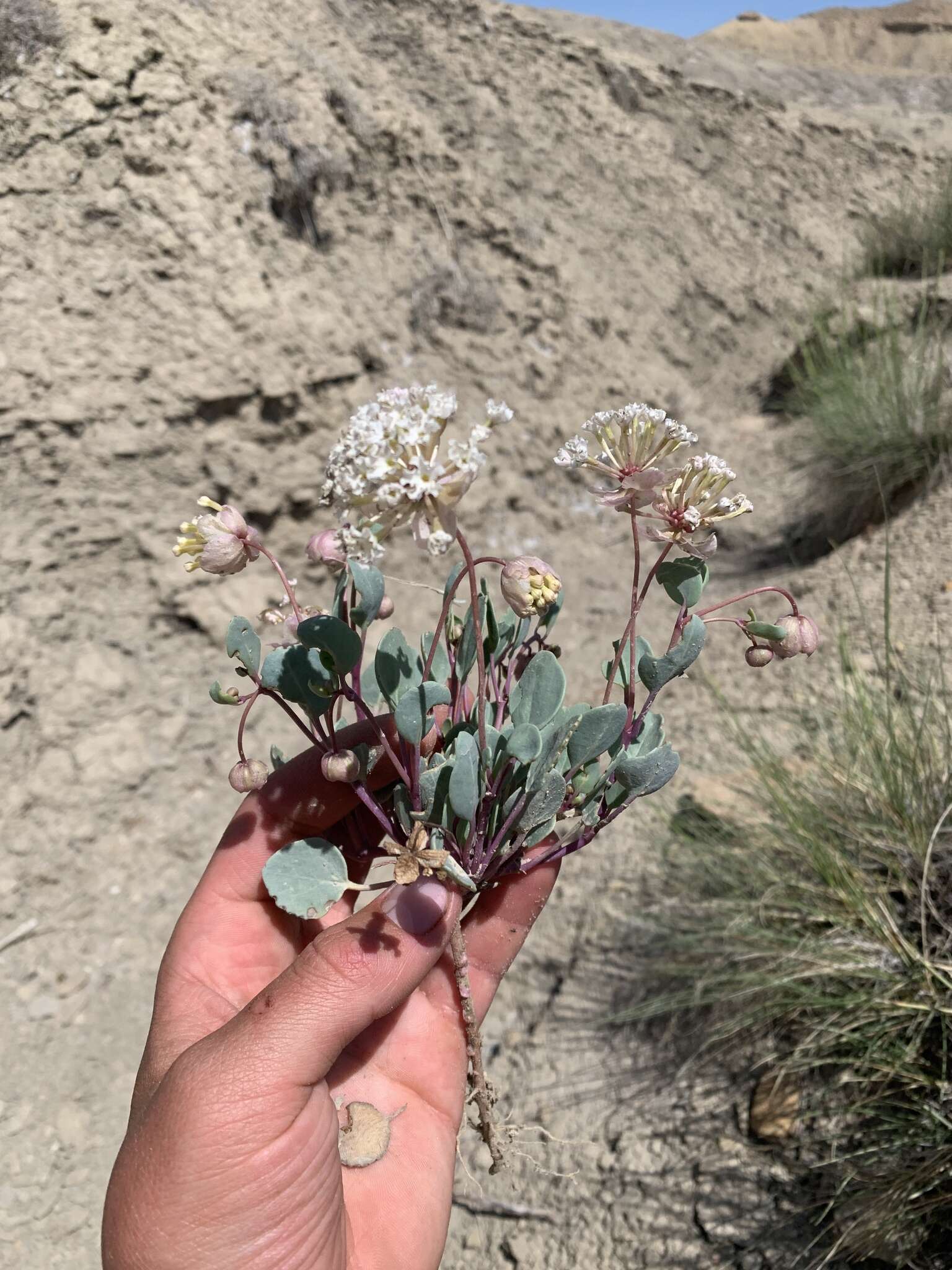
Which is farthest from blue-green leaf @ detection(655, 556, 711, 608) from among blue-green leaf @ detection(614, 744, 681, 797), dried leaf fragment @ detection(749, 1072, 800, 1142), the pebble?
the pebble

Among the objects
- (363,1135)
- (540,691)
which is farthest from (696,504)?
(363,1135)

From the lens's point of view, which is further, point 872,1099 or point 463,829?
point 872,1099

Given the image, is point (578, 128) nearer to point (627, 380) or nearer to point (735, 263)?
point (735, 263)

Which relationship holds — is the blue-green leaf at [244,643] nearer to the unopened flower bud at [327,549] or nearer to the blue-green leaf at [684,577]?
the unopened flower bud at [327,549]

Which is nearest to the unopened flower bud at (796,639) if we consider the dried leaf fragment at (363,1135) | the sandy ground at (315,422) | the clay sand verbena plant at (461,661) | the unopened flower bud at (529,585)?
the clay sand verbena plant at (461,661)

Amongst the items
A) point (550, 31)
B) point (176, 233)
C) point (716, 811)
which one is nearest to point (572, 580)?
point (716, 811)

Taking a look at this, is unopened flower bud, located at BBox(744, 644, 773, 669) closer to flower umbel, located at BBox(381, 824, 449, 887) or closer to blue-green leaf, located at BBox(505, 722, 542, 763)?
blue-green leaf, located at BBox(505, 722, 542, 763)
